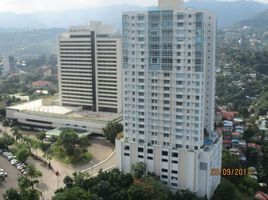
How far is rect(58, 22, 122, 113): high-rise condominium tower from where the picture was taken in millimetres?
48594

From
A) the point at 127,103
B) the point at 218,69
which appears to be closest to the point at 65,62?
the point at 127,103

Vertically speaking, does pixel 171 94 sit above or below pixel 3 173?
above

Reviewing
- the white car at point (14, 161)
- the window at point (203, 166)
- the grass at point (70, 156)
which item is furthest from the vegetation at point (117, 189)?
the white car at point (14, 161)

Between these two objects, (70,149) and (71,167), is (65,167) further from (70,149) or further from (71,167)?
(70,149)

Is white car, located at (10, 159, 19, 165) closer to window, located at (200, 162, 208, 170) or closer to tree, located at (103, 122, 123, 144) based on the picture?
tree, located at (103, 122, 123, 144)

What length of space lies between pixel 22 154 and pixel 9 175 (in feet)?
7.39

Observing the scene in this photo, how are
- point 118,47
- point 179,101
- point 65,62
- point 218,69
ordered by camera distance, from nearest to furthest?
point 179,101
point 118,47
point 65,62
point 218,69

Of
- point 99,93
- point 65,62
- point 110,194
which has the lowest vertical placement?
point 110,194

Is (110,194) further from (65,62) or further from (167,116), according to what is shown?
(65,62)

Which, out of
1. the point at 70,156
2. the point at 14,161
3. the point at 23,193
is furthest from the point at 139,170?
the point at 14,161

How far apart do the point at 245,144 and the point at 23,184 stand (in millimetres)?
24968

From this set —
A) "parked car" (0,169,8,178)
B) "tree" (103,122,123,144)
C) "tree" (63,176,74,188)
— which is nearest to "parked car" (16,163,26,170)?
"parked car" (0,169,8,178)

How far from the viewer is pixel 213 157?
3122 cm

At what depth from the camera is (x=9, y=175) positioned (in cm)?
3444
